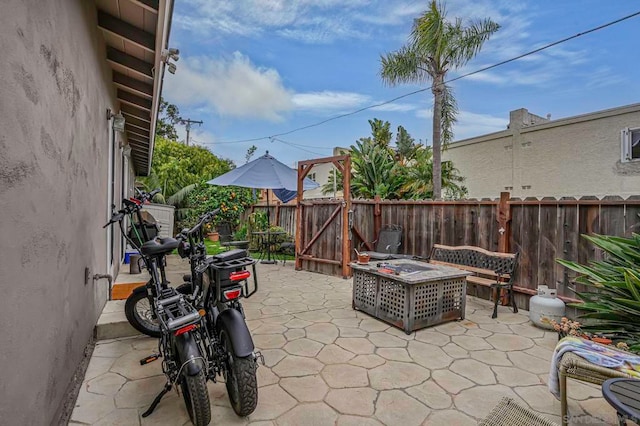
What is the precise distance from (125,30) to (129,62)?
2.75 ft

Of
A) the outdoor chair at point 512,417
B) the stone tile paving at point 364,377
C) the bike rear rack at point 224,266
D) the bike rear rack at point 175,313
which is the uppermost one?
the bike rear rack at point 224,266

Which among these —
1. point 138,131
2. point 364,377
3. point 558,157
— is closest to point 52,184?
point 364,377

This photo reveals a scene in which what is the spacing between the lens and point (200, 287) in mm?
2504

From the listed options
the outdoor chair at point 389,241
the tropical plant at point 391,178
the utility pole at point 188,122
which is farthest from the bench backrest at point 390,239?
the utility pole at point 188,122

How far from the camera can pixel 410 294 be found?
3.78m

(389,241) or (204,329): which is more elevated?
(389,241)

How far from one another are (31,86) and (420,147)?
17.6m

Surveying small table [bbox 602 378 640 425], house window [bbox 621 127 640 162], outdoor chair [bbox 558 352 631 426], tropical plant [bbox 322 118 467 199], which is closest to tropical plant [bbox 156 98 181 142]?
tropical plant [bbox 322 118 467 199]

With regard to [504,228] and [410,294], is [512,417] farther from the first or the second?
[504,228]

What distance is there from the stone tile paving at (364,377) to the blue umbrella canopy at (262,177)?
4.55 m

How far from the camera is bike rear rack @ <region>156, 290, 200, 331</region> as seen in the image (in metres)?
1.94

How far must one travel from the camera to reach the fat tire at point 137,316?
10.7 feet

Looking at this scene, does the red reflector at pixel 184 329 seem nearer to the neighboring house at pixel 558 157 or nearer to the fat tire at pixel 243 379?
the fat tire at pixel 243 379

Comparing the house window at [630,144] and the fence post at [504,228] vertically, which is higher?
the house window at [630,144]
